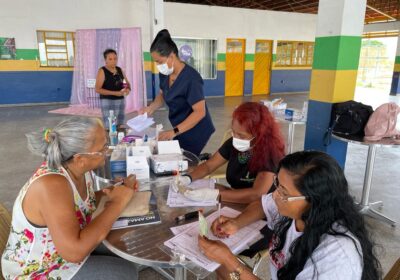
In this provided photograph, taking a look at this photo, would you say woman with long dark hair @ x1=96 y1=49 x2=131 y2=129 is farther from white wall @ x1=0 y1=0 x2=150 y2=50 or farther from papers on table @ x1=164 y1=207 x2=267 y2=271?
white wall @ x1=0 y1=0 x2=150 y2=50

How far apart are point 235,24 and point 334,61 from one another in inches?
314

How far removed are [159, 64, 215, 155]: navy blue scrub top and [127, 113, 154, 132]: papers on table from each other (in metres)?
0.21

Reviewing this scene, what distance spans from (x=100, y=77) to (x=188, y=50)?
21.9ft

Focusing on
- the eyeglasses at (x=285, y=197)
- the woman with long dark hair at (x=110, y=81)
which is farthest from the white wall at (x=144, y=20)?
the eyeglasses at (x=285, y=197)

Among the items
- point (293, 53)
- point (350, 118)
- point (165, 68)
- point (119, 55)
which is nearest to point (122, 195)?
point (165, 68)

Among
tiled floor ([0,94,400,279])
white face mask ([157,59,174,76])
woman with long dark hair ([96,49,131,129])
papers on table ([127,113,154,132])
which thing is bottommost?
tiled floor ([0,94,400,279])

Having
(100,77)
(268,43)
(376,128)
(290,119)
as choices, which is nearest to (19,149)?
(100,77)

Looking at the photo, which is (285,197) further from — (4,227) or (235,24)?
(235,24)

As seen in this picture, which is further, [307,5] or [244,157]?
[307,5]

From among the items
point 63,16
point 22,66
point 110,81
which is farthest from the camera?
point 22,66

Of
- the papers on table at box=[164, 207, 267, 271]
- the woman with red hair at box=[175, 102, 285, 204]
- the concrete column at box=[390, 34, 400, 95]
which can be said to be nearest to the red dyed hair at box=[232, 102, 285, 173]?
the woman with red hair at box=[175, 102, 285, 204]

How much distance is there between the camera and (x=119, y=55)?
26.3 feet

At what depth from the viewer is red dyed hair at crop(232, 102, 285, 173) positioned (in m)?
1.61

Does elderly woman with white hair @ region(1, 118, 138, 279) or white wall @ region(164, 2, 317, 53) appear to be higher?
A: white wall @ region(164, 2, 317, 53)
